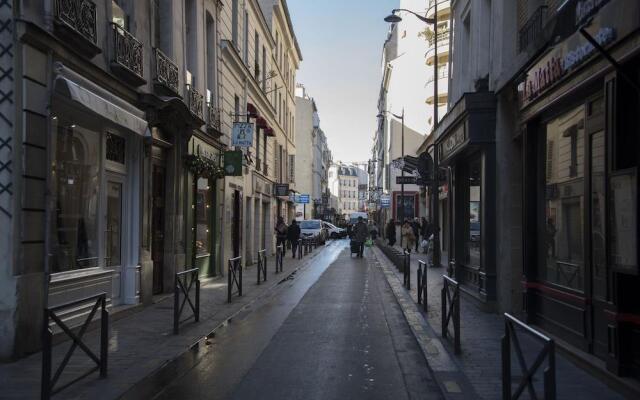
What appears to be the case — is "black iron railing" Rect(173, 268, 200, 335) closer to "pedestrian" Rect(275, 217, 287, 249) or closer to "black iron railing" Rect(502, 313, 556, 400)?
"black iron railing" Rect(502, 313, 556, 400)

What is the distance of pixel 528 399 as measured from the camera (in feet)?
15.6

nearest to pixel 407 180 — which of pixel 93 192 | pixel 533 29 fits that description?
pixel 533 29

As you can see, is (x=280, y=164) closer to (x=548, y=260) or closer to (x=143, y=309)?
(x=143, y=309)

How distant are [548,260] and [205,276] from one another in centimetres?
1052

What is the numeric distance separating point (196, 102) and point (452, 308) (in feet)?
30.6

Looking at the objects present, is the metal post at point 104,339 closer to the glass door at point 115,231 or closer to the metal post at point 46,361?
the metal post at point 46,361

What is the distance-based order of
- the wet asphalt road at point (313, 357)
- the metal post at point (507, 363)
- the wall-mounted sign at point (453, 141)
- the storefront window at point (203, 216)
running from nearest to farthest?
the metal post at point (507, 363)
the wet asphalt road at point (313, 357)
the wall-mounted sign at point (453, 141)
the storefront window at point (203, 216)

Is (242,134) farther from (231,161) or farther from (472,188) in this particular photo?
(472,188)

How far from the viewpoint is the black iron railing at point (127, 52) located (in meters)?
10.4

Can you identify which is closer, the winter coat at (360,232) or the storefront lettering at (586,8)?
the storefront lettering at (586,8)

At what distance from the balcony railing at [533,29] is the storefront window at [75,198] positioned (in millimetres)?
6966

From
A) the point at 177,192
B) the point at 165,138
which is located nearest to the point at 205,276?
the point at 177,192

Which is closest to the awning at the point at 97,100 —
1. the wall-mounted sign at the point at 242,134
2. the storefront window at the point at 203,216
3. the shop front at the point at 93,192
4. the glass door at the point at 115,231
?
the shop front at the point at 93,192

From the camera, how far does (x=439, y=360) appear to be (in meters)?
7.59
